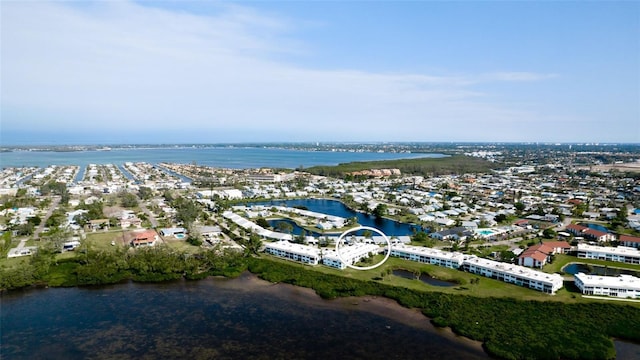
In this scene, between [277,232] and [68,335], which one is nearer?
[68,335]

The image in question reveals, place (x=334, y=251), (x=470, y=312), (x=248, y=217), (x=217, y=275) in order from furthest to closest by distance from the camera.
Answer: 1. (x=248, y=217)
2. (x=334, y=251)
3. (x=217, y=275)
4. (x=470, y=312)

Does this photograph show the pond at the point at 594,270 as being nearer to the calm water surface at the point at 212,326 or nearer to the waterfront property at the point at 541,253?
the waterfront property at the point at 541,253

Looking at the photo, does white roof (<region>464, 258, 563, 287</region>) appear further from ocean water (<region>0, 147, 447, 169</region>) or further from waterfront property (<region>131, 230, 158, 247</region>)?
ocean water (<region>0, 147, 447, 169</region>)

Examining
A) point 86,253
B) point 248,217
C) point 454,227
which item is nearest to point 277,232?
point 248,217

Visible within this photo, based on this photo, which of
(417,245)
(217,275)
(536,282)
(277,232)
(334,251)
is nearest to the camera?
(536,282)

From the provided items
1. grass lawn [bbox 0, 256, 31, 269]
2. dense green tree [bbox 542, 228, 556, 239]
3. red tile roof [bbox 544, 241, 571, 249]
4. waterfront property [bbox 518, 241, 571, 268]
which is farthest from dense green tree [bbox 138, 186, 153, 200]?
dense green tree [bbox 542, 228, 556, 239]

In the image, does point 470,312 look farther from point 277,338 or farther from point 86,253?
point 86,253
